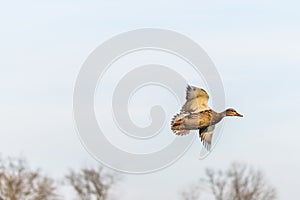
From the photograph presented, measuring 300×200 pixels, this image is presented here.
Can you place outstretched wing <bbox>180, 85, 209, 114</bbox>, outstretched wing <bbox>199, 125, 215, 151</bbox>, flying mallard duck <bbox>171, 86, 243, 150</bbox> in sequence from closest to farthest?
flying mallard duck <bbox>171, 86, 243, 150</bbox>
outstretched wing <bbox>180, 85, 209, 114</bbox>
outstretched wing <bbox>199, 125, 215, 151</bbox>

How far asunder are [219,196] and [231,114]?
211 ft

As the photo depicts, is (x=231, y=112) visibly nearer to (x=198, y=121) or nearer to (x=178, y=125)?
(x=198, y=121)

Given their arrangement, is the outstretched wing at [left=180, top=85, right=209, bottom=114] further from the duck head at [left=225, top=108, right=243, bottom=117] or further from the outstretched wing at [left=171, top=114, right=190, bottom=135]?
the duck head at [left=225, top=108, right=243, bottom=117]

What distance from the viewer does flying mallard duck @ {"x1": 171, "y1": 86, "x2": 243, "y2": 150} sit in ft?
67.3

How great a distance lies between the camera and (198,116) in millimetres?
20688

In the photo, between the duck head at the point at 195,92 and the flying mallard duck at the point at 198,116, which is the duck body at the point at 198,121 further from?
the duck head at the point at 195,92

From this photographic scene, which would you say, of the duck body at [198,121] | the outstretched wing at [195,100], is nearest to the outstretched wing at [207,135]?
the outstretched wing at [195,100]

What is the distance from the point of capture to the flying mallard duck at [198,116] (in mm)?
20500

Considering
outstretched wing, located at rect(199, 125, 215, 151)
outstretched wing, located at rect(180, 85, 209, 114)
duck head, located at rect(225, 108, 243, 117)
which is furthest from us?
outstretched wing, located at rect(199, 125, 215, 151)

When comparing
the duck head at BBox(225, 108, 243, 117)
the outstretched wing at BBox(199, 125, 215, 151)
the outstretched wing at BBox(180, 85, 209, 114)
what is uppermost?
the outstretched wing at BBox(180, 85, 209, 114)

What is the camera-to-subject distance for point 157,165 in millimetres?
22141

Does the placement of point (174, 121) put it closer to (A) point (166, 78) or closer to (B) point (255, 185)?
(A) point (166, 78)

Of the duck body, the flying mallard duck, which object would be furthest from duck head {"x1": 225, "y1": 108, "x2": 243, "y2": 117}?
the duck body

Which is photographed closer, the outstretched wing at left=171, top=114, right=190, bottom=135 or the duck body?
the outstretched wing at left=171, top=114, right=190, bottom=135
